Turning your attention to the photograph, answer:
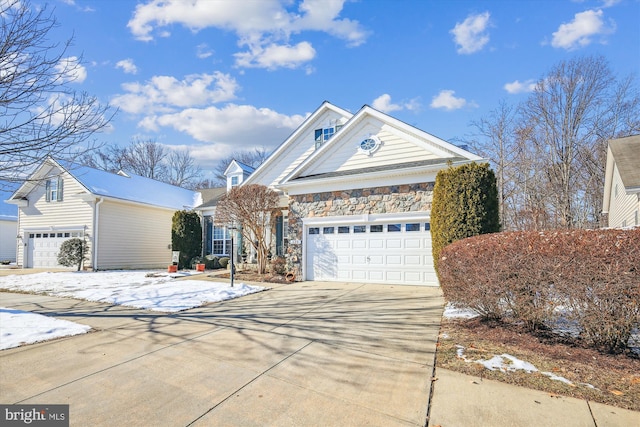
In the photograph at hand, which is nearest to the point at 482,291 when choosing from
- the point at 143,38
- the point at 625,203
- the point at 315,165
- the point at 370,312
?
the point at 370,312

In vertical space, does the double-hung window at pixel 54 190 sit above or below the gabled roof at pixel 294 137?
below

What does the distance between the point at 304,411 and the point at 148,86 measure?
9482 mm

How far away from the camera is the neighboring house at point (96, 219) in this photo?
644 inches

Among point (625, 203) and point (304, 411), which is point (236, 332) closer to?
point (304, 411)

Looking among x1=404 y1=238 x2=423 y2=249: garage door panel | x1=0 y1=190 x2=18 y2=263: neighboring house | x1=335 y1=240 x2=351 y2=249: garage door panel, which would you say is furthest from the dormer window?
x1=0 y1=190 x2=18 y2=263: neighboring house

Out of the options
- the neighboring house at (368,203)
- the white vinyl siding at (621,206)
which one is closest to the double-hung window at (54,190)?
the neighboring house at (368,203)

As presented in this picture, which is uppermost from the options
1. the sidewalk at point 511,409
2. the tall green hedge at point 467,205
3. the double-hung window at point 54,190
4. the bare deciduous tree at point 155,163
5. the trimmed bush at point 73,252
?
the bare deciduous tree at point 155,163

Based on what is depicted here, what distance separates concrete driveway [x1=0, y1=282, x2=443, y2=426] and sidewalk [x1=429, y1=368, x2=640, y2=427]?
0.75ft

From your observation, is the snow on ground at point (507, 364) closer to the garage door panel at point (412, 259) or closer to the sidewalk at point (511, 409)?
the sidewalk at point (511, 409)

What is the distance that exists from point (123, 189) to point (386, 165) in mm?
15439

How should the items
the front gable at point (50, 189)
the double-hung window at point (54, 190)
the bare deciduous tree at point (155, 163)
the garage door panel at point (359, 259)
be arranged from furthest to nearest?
the bare deciduous tree at point (155, 163) → the double-hung window at point (54, 190) → the front gable at point (50, 189) → the garage door panel at point (359, 259)

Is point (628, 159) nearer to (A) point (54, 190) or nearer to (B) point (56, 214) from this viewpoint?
(B) point (56, 214)

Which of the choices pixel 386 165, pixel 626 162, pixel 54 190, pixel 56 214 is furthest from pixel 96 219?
pixel 626 162

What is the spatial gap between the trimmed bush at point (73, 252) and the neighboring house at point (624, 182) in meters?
23.1
